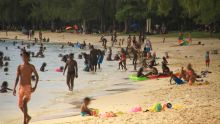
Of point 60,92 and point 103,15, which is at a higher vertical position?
point 103,15

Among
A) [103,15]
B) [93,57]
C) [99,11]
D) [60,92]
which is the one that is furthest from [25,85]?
[103,15]

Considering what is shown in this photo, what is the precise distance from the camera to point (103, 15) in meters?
70.9

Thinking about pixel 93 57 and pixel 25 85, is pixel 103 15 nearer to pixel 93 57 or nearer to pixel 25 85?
pixel 93 57

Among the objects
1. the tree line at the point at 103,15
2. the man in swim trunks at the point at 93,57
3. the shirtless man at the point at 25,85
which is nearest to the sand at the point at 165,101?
the shirtless man at the point at 25,85

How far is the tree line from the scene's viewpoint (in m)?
54.8

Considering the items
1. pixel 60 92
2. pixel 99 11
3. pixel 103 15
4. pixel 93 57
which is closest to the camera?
pixel 60 92

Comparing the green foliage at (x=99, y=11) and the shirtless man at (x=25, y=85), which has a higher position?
the green foliage at (x=99, y=11)

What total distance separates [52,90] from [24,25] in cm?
7549

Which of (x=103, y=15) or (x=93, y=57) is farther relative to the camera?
(x=103, y=15)

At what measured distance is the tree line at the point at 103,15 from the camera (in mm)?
54812

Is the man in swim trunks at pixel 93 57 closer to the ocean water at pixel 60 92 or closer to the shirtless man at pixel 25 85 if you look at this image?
the ocean water at pixel 60 92

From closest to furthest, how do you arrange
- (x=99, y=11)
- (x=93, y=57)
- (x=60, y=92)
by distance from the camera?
(x=60, y=92), (x=93, y=57), (x=99, y=11)

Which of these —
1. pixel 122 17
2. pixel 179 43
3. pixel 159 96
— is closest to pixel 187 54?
pixel 179 43

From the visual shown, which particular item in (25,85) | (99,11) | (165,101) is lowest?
(165,101)
